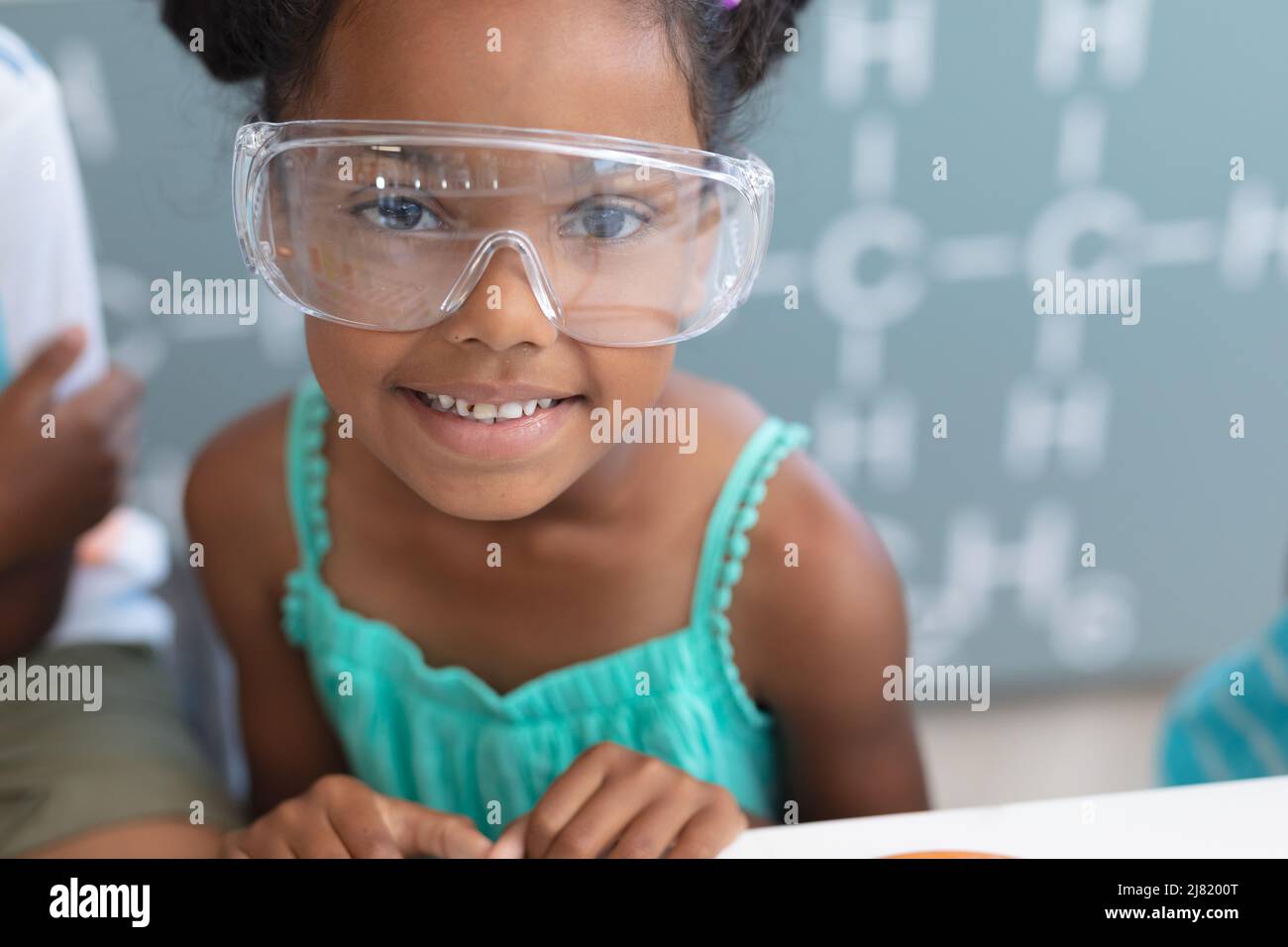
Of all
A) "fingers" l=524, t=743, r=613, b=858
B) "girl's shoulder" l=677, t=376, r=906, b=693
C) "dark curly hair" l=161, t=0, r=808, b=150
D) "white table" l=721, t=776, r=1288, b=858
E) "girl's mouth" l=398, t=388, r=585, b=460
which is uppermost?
"dark curly hair" l=161, t=0, r=808, b=150

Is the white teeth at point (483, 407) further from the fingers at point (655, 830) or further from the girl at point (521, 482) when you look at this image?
the fingers at point (655, 830)

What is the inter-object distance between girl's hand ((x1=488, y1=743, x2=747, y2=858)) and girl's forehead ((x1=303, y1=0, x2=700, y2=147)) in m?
0.33

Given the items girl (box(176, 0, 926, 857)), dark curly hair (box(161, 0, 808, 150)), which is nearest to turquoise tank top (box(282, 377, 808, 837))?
girl (box(176, 0, 926, 857))

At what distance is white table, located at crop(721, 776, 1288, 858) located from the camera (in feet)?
2.02

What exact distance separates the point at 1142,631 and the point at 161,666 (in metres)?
0.69

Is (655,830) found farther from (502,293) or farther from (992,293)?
(992,293)

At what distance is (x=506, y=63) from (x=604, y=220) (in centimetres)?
9

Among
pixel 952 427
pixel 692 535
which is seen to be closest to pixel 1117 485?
pixel 952 427

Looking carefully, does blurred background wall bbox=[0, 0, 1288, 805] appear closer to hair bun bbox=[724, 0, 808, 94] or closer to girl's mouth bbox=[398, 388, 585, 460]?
hair bun bbox=[724, 0, 808, 94]

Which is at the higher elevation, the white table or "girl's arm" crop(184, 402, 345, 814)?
"girl's arm" crop(184, 402, 345, 814)

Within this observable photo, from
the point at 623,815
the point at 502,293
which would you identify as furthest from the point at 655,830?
the point at 502,293

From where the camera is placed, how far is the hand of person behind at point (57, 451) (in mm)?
796

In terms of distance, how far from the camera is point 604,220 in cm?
58

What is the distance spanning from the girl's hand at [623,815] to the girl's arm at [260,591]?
259 millimetres
